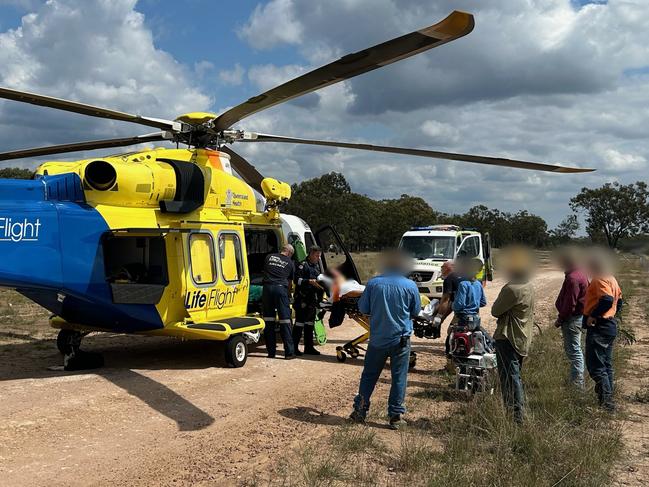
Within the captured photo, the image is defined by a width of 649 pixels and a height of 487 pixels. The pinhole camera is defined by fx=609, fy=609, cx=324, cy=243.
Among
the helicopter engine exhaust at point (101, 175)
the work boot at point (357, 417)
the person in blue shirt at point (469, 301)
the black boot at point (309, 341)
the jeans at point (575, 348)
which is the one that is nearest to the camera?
the work boot at point (357, 417)

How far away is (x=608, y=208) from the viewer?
25938mm

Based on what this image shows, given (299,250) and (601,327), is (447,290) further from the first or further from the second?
(299,250)

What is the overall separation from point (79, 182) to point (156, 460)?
4.34m

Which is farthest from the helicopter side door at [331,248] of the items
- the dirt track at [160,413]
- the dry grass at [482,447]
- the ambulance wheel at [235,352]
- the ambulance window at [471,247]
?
the ambulance window at [471,247]

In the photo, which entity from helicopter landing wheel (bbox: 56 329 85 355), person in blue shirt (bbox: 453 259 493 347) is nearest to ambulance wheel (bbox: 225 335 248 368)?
helicopter landing wheel (bbox: 56 329 85 355)

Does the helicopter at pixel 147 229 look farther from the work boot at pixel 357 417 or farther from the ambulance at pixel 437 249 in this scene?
the ambulance at pixel 437 249

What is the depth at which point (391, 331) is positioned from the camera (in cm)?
645

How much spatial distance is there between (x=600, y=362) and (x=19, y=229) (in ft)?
23.4

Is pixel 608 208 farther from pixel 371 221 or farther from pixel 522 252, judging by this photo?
pixel 371 221

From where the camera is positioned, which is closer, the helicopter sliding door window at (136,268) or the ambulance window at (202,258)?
the helicopter sliding door window at (136,268)

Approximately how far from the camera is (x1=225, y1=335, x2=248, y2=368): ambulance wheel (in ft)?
30.5

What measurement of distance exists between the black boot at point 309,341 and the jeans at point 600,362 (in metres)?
4.92

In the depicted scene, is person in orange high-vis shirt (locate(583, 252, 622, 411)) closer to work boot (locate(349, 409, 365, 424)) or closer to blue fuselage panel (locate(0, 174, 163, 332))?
work boot (locate(349, 409, 365, 424))

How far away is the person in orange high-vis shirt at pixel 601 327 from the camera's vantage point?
23.4ft
